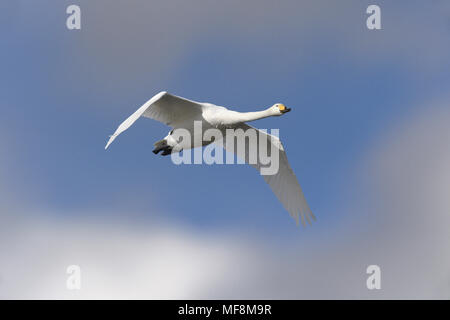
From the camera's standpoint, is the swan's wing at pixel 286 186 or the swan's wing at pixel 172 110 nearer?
the swan's wing at pixel 172 110

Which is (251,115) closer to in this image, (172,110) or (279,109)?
(279,109)

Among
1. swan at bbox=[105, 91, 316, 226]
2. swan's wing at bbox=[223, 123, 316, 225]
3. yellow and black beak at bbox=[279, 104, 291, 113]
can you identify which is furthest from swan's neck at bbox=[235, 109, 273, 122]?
swan's wing at bbox=[223, 123, 316, 225]

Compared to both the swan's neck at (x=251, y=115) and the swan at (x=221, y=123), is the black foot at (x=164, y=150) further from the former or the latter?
the swan's neck at (x=251, y=115)

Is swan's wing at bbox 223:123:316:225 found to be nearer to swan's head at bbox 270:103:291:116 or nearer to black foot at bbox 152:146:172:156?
black foot at bbox 152:146:172:156

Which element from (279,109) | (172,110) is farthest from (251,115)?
(172,110)

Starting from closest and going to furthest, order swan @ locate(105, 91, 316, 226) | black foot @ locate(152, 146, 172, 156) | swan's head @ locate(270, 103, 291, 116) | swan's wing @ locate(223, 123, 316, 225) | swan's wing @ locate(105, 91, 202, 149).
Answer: swan's head @ locate(270, 103, 291, 116), swan @ locate(105, 91, 316, 226), swan's wing @ locate(105, 91, 202, 149), black foot @ locate(152, 146, 172, 156), swan's wing @ locate(223, 123, 316, 225)

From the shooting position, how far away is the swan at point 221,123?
20062 mm

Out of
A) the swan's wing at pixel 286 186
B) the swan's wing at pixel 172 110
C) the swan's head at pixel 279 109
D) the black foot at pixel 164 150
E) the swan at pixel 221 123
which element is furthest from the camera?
the swan's wing at pixel 286 186

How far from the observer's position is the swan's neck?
19.8m

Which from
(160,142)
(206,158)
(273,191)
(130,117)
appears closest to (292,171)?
(273,191)

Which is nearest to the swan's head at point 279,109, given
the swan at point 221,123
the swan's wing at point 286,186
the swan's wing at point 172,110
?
the swan at point 221,123

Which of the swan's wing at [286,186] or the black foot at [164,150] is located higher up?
the black foot at [164,150]

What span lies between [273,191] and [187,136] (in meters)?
3.96

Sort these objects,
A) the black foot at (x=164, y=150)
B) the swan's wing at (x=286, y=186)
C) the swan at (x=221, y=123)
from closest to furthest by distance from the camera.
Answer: the swan at (x=221, y=123), the black foot at (x=164, y=150), the swan's wing at (x=286, y=186)
